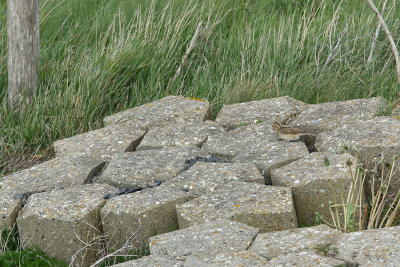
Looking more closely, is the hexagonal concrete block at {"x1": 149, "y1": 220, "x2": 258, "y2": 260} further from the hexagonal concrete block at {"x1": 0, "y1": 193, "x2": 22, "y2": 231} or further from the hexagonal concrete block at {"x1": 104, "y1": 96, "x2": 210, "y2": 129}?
the hexagonal concrete block at {"x1": 104, "y1": 96, "x2": 210, "y2": 129}

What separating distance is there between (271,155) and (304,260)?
58.1 inches

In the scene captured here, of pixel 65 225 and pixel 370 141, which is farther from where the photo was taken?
pixel 370 141

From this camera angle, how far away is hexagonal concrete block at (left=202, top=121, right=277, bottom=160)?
4.55 m

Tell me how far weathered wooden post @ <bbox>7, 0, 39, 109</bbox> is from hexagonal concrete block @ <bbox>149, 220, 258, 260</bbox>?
3025 millimetres

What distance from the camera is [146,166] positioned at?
4.34m

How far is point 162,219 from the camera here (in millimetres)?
3812

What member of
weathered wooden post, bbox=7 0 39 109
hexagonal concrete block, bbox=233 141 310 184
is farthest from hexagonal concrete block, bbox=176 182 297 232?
weathered wooden post, bbox=7 0 39 109

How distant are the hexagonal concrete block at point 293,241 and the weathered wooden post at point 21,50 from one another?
135 inches

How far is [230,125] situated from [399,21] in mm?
2893

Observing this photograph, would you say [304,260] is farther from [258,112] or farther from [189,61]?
[189,61]

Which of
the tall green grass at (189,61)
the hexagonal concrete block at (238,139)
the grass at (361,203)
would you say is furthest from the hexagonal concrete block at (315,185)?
the tall green grass at (189,61)

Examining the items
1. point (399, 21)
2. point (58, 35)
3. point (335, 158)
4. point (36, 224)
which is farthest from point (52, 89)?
point (399, 21)

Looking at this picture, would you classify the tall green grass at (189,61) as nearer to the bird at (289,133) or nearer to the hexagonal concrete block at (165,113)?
the hexagonal concrete block at (165,113)

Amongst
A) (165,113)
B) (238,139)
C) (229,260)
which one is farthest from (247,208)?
(165,113)
